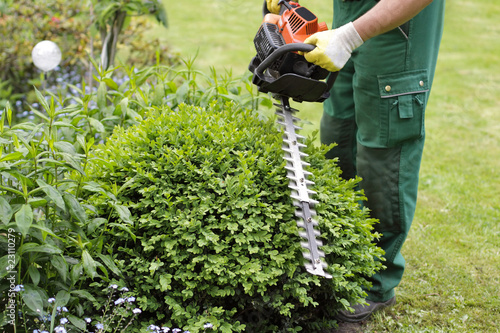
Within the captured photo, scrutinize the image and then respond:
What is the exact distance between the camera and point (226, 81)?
3049 millimetres

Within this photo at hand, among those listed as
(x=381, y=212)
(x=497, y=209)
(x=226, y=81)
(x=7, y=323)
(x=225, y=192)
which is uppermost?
(x=226, y=81)

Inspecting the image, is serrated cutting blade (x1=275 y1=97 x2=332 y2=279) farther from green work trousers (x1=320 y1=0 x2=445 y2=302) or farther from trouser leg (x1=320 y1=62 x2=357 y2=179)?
trouser leg (x1=320 y1=62 x2=357 y2=179)

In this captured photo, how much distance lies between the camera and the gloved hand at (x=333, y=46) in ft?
7.04

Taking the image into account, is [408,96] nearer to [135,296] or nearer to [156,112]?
[156,112]

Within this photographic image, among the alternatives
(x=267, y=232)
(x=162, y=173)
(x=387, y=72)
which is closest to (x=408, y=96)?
(x=387, y=72)

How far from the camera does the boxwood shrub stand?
2139 millimetres

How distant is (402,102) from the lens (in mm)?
2418

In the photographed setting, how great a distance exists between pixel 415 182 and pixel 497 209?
1741 millimetres

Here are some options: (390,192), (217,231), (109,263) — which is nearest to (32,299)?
(109,263)

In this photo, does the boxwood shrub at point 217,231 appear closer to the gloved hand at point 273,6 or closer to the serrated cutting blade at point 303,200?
the serrated cutting blade at point 303,200

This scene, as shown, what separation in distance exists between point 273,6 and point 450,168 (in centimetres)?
280

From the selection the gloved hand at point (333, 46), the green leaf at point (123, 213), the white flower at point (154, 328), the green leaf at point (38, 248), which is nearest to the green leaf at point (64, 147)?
the green leaf at point (123, 213)

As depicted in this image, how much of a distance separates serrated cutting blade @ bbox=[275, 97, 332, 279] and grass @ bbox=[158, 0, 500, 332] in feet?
2.48

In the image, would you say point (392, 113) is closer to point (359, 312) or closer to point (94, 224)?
point (359, 312)
